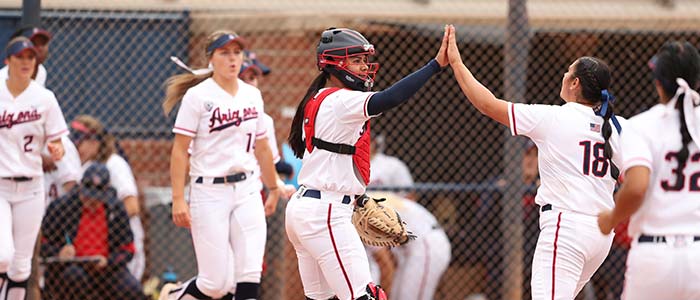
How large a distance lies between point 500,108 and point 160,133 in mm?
4353

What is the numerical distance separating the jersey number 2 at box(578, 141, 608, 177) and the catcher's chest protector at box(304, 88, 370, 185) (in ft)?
3.35

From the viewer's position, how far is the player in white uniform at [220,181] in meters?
6.84

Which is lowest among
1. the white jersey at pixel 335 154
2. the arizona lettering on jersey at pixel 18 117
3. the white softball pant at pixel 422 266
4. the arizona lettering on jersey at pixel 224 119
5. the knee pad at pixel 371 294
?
the white softball pant at pixel 422 266

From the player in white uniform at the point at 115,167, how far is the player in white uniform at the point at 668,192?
16.8 feet

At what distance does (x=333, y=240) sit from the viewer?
214 inches

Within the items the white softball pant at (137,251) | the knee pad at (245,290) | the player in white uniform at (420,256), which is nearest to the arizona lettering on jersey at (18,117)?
the white softball pant at (137,251)

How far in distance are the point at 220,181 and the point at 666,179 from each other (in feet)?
10.5

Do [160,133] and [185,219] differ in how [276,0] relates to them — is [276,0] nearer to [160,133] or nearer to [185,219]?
[160,133]

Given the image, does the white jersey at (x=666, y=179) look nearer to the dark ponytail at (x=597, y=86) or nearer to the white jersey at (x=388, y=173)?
the dark ponytail at (x=597, y=86)

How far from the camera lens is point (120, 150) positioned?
29.7ft

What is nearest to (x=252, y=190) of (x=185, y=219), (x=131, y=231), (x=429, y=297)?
(x=185, y=219)

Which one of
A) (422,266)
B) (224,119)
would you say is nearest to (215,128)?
(224,119)

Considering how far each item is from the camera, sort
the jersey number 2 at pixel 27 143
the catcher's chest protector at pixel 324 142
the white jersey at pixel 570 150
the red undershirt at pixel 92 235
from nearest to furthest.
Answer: the white jersey at pixel 570 150, the catcher's chest protector at pixel 324 142, the jersey number 2 at pixel 27 143, the red undershirt at pixel 92 235

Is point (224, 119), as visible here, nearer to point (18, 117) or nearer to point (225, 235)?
point (225, 235)
